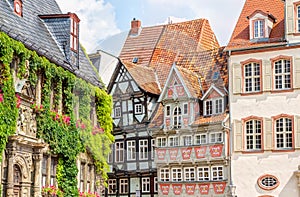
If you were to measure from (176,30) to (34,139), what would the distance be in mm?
18246

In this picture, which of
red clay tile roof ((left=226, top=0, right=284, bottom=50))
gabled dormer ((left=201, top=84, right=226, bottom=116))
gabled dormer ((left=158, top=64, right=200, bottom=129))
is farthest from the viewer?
gabled dormer ((left=158, top=64, right=200, bottom=129))

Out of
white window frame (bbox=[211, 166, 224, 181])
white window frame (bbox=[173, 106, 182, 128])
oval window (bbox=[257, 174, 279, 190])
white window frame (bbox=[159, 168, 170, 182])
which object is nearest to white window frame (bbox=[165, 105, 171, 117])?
white window frame (bbox=[173, 106, 182, 128])

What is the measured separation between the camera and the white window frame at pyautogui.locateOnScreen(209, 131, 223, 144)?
1196 inches

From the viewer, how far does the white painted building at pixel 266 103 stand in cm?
2848

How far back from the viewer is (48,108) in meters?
20.6

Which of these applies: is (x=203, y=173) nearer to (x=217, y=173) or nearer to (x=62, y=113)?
(x=217, y=173)

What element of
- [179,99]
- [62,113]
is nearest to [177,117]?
[179,99]

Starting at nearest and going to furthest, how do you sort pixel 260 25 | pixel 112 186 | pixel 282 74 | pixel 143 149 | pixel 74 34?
1. pixel 74 34
2. pixel 282 74
3. pixel 260 25
4. pixel 143 149
5. pixel 112 186

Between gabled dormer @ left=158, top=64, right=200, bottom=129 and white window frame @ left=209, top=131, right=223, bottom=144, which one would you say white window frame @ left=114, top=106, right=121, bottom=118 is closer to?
gabled dormer @ left=158, top=64, right=200, bottom=129

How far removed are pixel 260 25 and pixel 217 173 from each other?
250 inches

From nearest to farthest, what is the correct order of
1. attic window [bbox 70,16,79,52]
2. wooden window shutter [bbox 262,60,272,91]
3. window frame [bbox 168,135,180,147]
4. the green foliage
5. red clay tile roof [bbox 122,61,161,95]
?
the green foliage
attic window [bbox 70,16,79,52]
wooden window shutter [bbox 262,60,272,91]
window frame [bbox 168,135,180,147]
red clay tile roof [bbox 122,61,161,95]

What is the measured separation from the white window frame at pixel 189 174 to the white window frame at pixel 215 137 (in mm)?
1508

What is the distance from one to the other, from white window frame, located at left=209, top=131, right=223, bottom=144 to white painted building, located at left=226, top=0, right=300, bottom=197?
883 mm

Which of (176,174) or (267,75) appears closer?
(267,75)
